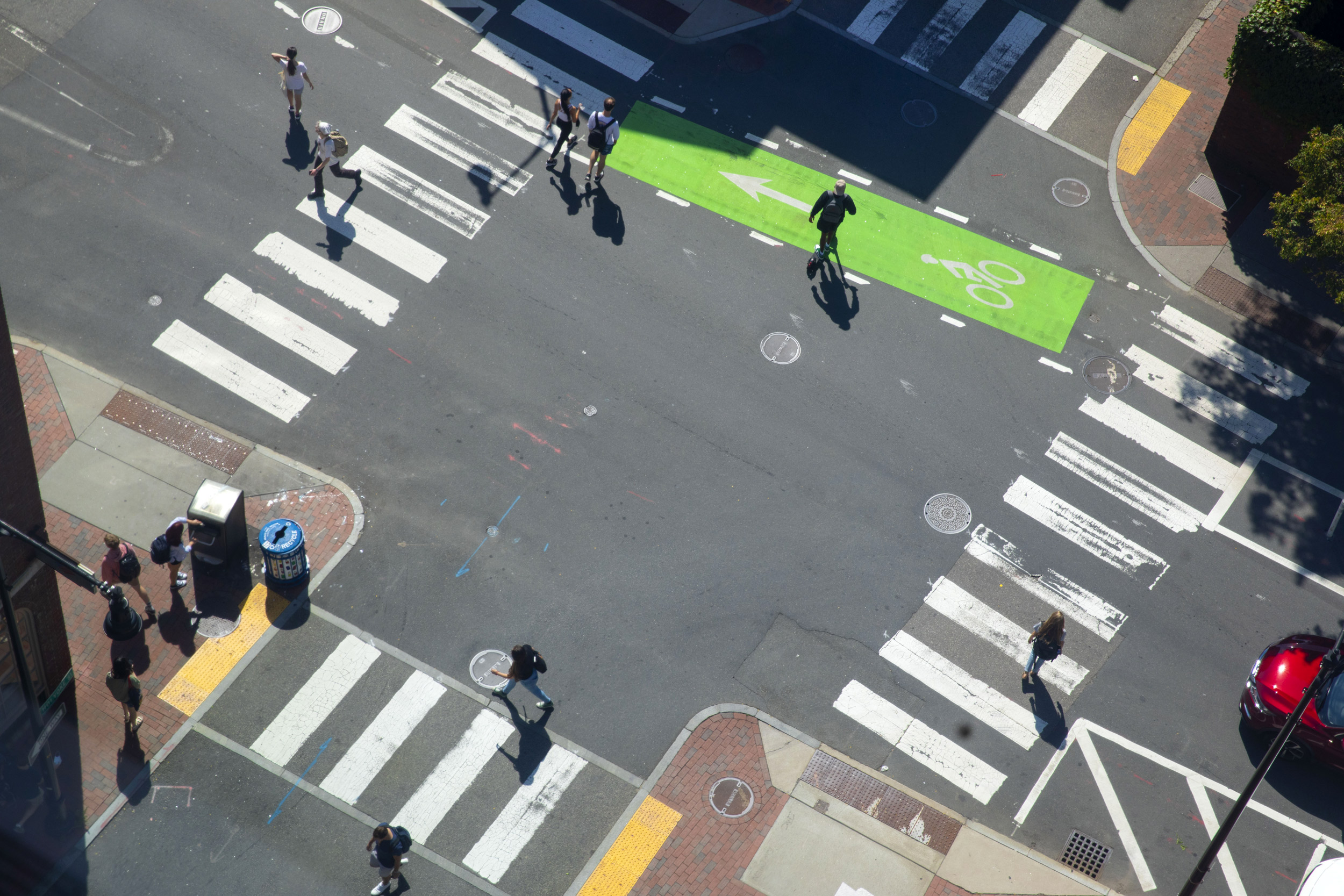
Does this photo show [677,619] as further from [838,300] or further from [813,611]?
[838,300]

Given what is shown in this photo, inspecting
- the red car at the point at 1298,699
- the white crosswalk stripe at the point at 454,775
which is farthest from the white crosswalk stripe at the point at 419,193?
the red car at the point at 1298,699

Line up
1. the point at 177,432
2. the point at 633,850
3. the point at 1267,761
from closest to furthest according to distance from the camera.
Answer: the point at 1267,761, the point at 633,850, the point at 177,432

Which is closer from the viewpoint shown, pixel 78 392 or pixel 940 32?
pixel 78 392

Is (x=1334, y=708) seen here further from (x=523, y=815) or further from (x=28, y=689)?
(x=28, y=689)

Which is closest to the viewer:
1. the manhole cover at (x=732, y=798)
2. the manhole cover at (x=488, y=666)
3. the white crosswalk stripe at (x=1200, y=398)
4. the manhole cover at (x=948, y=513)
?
the manhole cover at (x=732, y=798)

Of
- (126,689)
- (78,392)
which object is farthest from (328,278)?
(126,689)

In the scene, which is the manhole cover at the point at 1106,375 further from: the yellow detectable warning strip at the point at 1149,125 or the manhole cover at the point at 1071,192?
the yellow detectable warning strip at the point at 1149,125

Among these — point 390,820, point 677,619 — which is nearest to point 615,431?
point 677,619
